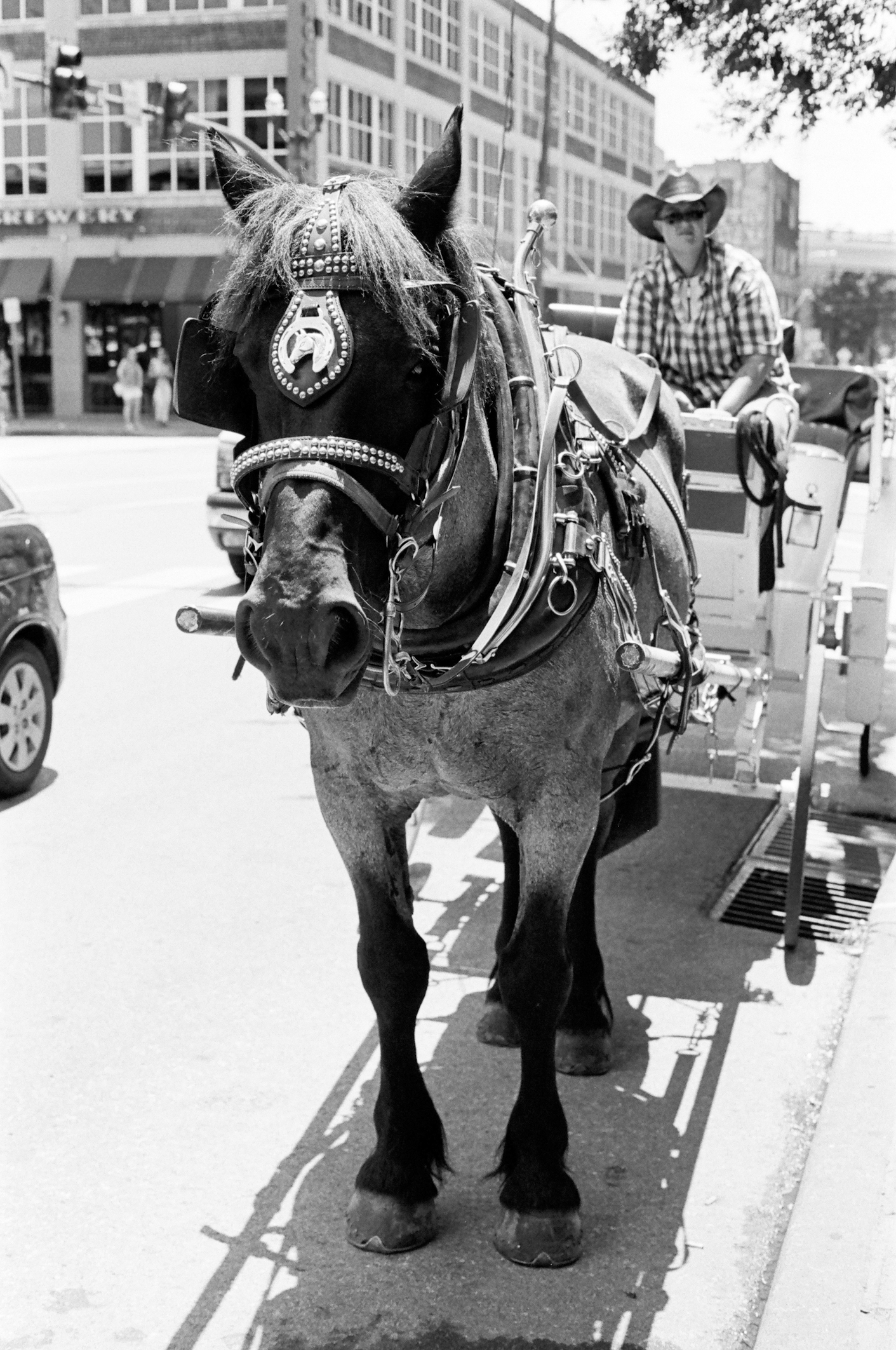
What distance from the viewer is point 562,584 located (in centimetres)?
317

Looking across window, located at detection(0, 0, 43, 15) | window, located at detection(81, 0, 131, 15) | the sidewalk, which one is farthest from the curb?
the sidewalk

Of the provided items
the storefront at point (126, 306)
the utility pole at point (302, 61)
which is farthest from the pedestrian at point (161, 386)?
the utility pole at point (302, 61)

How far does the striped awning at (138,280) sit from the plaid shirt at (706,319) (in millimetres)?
32291

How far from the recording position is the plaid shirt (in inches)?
241

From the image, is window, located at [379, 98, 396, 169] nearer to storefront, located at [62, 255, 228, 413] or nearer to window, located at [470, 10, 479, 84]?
window, located at [470, 10, 479, 84]

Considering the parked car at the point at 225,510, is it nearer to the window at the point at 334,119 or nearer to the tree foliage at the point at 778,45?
the tree foliage at the point at 778,45

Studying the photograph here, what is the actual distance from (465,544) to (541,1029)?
118cm

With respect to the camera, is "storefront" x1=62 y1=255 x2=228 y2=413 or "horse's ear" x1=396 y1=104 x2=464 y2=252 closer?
"horse's ear" x1=396 y1=104 x2=464 y2=252

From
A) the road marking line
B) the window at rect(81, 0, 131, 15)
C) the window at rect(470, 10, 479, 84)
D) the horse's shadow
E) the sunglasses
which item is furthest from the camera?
the window at rect(81, 0, 131, 15)

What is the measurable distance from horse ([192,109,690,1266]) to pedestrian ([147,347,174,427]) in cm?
3355

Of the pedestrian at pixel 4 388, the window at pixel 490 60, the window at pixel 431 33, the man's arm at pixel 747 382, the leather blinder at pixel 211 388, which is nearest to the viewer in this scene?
the leather blinder at pixel 211 388

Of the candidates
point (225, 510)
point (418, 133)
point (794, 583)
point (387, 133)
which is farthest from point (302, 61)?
point (794, 583)

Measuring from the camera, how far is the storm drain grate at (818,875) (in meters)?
5.53

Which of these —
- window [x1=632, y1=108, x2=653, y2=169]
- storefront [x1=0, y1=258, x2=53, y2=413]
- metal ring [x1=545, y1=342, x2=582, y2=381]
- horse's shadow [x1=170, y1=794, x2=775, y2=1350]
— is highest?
window [x1=632, y1=108, x2=653, y2=169]
